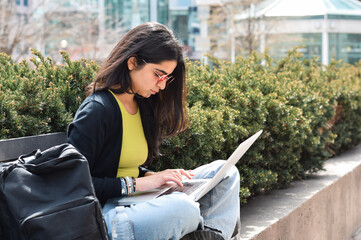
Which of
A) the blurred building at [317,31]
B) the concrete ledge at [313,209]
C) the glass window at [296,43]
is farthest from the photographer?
the glass window at [296,43]

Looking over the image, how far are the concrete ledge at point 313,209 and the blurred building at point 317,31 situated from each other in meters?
10.3

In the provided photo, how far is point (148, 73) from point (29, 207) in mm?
1076

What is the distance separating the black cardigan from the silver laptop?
0.27 ft

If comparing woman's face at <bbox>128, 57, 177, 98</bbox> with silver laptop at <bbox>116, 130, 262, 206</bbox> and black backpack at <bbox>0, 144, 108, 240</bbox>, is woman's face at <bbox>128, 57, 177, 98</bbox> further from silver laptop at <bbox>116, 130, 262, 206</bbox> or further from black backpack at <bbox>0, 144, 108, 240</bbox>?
black backpack at <bbox>0, 144, 108, 240</bbox>

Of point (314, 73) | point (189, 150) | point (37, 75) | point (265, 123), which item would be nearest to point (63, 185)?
point (37, 75)

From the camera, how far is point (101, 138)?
2.38 metres

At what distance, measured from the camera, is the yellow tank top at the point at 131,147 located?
2.60 metres

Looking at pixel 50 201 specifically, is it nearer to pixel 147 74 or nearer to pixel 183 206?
pixel 183 206

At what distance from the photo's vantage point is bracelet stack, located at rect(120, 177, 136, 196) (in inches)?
94.4

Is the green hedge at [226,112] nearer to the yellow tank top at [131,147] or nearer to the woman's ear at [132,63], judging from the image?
the yellow tank top at [131,147]

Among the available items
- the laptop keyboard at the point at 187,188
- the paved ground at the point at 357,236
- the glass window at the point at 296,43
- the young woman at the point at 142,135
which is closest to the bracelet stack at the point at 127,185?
the young woman at the point at 142,135

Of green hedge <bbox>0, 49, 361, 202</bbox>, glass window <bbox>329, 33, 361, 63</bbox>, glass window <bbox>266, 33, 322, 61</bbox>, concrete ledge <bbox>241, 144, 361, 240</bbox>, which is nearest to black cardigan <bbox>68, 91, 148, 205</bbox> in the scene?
→ green hedge <bbox>0, 49, 361, 202</bbox>

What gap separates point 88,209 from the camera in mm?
1807

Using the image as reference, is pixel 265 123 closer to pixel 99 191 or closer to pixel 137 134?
pixel 137 134
